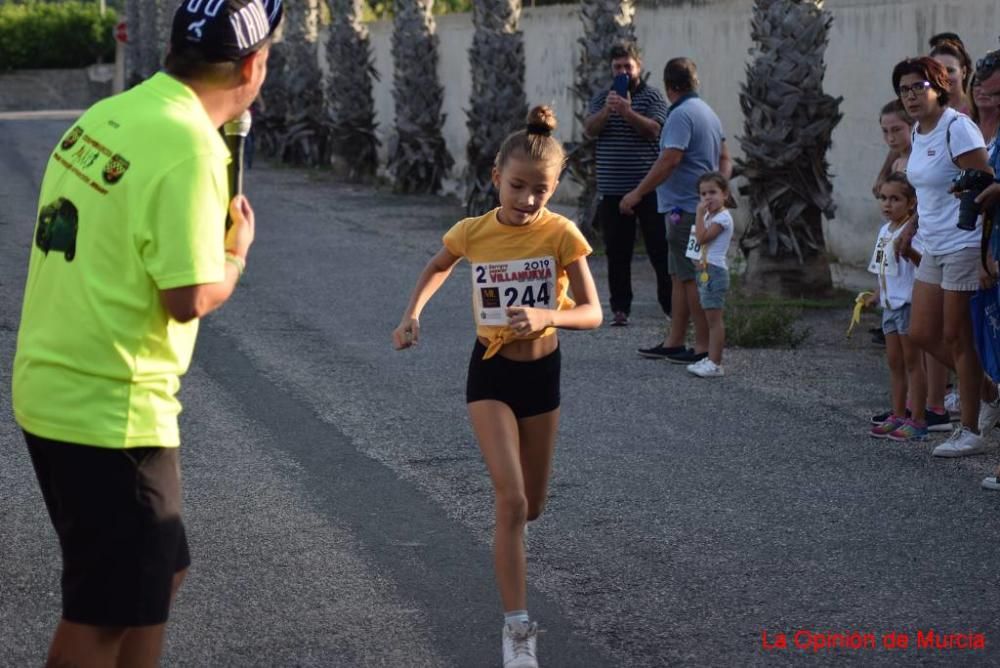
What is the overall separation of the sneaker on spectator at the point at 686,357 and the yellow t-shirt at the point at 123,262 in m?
6.66

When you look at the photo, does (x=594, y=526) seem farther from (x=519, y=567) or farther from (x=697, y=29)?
(x=697, y=29)

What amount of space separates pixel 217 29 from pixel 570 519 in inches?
136

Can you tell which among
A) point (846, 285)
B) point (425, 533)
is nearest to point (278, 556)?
point (425, 533)

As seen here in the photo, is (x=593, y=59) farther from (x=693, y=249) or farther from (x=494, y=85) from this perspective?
(x=693, y=249)

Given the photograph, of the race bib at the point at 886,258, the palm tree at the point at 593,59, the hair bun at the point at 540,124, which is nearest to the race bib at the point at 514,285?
the hair bun at the point at 540,124

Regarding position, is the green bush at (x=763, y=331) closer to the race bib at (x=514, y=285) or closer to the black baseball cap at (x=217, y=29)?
the race bib at (x=514, y=285)

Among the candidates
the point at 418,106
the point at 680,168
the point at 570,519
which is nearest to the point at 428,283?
the point at 570,519

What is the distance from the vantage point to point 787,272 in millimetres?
12594

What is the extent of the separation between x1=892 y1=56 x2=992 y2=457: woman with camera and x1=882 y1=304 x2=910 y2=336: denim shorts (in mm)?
248

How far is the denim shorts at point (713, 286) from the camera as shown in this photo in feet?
31.2

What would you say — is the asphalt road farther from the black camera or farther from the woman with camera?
the black camera

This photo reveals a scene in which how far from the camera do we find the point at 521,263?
5.20 metres

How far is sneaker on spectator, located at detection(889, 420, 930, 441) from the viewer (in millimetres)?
7863

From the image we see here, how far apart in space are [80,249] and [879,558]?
3639mm
